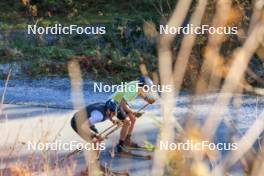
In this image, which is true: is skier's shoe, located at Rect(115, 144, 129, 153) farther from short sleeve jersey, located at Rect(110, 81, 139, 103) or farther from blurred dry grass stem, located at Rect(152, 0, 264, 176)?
blurred dry grass stem, located at Rect(152, 0, 264, 176)

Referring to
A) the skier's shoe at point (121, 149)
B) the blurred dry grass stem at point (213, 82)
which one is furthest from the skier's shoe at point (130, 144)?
the blurred dry grass stem at point (213, 82)

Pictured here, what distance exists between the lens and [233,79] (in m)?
1.41

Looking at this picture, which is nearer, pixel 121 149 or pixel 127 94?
pixel 127 94

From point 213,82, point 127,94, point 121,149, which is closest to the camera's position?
point 213,82

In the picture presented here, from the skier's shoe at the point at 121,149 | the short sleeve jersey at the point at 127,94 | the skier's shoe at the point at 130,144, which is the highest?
the short sleeve jersey at the point at 127,94

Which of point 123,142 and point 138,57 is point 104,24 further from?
point 123,142

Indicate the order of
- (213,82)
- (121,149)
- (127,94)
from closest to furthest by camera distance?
(213,82)
(127,94)
(121,149)

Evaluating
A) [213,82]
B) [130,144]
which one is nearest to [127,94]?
[130,144]

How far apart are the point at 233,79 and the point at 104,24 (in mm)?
11592

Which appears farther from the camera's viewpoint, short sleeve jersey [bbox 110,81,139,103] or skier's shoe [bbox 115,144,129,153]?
skier's shoe [bbox 115,144,129,153]

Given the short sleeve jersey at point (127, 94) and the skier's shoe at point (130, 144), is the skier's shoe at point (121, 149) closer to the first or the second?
the skier's shoe at point (130, 144)

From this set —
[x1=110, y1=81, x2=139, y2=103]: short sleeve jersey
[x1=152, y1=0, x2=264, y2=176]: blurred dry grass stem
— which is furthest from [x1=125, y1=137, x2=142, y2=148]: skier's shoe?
[x1=152, y1=0, x2=264, y2=176]: blurred dry grass stem

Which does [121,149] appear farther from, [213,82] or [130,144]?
[213,82]

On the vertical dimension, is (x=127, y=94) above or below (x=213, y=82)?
above
